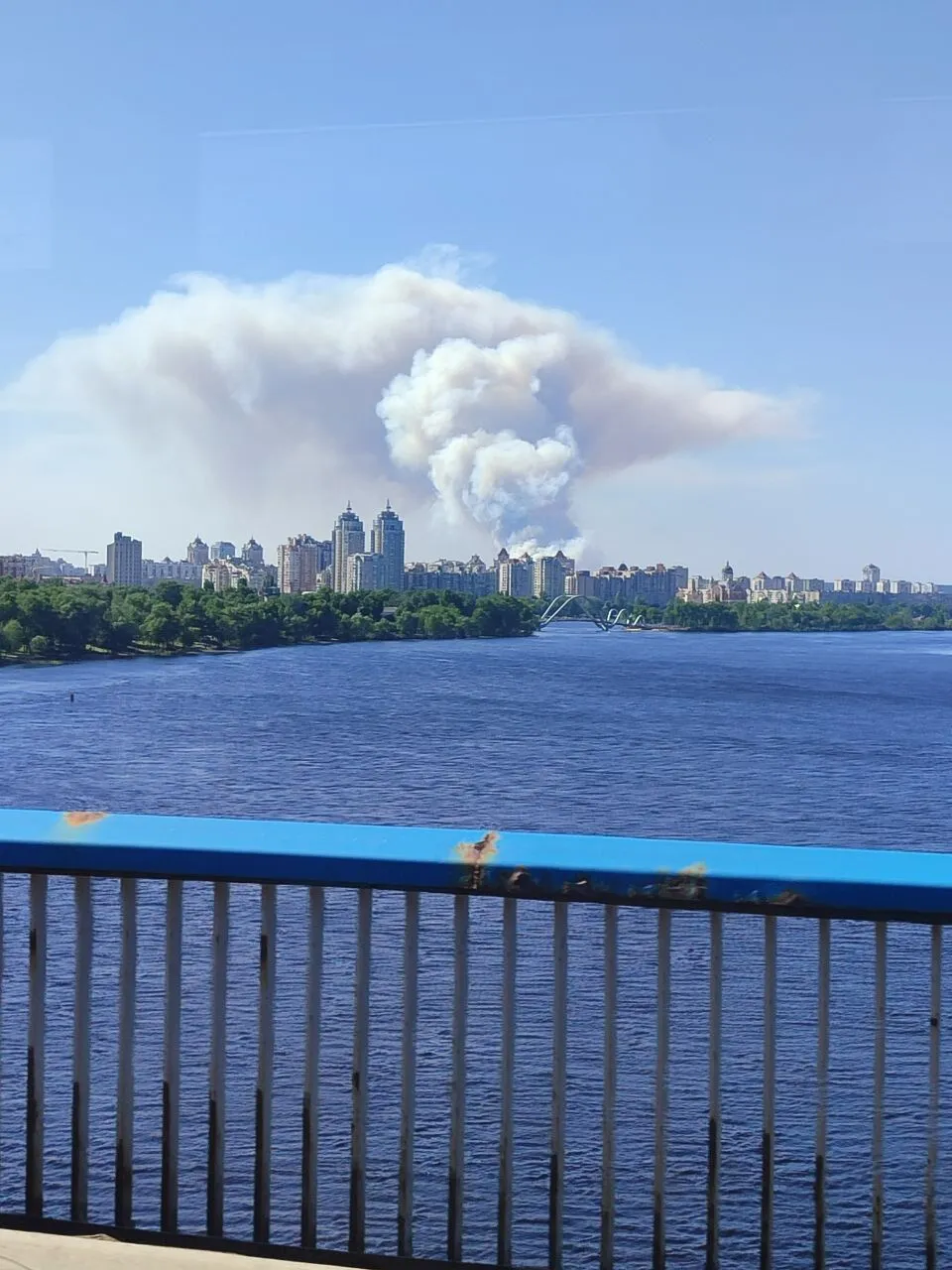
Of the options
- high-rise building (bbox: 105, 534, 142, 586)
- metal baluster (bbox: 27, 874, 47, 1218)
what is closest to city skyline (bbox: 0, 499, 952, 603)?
high-rise building (bbox: 105, 534, 142, 586)

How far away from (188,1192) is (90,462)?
93026 mm

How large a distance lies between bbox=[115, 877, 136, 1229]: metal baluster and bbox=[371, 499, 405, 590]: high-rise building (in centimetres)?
10077

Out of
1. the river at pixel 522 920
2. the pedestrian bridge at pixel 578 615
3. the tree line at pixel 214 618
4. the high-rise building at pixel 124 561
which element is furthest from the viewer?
the pedestrian bridge at pixel 578 615

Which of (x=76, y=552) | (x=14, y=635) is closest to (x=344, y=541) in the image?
(x=76, y=552)

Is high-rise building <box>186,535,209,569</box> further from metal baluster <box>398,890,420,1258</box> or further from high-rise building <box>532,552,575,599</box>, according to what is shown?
metal baluster <box>398,890,420,1258</box>

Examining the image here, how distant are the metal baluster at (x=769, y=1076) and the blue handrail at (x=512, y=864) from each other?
0.29 feet

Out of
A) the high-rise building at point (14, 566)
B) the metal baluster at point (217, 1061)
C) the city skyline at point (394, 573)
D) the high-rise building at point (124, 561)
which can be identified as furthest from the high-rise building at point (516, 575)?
the metal baluster at point (217, 1061)

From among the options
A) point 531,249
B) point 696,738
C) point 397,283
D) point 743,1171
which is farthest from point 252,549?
point 743,1171

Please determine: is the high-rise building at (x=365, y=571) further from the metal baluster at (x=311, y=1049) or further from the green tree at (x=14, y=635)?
the metal baluster at (x=311, y=1049)

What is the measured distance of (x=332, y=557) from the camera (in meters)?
106

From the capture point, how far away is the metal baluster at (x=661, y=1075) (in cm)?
181

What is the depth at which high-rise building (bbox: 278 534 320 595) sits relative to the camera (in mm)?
96688

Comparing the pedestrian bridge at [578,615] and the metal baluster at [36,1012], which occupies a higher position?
the metal baluster at [36,1012]

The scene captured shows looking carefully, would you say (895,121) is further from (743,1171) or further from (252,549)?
(743,1171)
